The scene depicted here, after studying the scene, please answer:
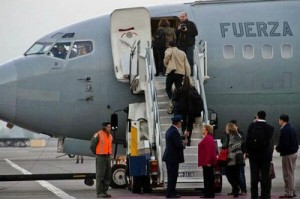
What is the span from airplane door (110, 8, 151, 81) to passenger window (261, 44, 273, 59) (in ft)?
9.94

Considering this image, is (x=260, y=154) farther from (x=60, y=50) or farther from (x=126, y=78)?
(x=60, y=50)

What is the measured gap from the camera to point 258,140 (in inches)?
706

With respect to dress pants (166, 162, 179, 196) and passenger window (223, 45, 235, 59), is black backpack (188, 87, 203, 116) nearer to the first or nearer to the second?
dress pants (166, 162, 179, 196)

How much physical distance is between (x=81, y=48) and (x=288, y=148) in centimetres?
661

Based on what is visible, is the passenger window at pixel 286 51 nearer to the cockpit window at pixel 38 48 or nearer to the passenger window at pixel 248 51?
the passenger window at pixel 248 51

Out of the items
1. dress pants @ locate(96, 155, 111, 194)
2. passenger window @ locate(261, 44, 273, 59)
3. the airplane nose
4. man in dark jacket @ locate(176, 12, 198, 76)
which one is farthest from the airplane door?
passenger window @ locate(261, 44, 273, 59)

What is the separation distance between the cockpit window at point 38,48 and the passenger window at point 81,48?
720 millimetres

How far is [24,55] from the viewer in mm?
23391

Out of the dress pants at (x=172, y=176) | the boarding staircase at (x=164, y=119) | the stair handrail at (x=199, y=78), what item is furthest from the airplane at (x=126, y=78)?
the dress pants at (x=172, y=176)

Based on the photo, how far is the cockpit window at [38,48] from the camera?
23.2 m

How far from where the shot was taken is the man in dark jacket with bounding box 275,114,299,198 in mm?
19141

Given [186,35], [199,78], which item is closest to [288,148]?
[199,78]

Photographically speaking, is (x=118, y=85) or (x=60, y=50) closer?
(x=118, y=85)

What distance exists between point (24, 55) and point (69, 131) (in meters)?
2.46
